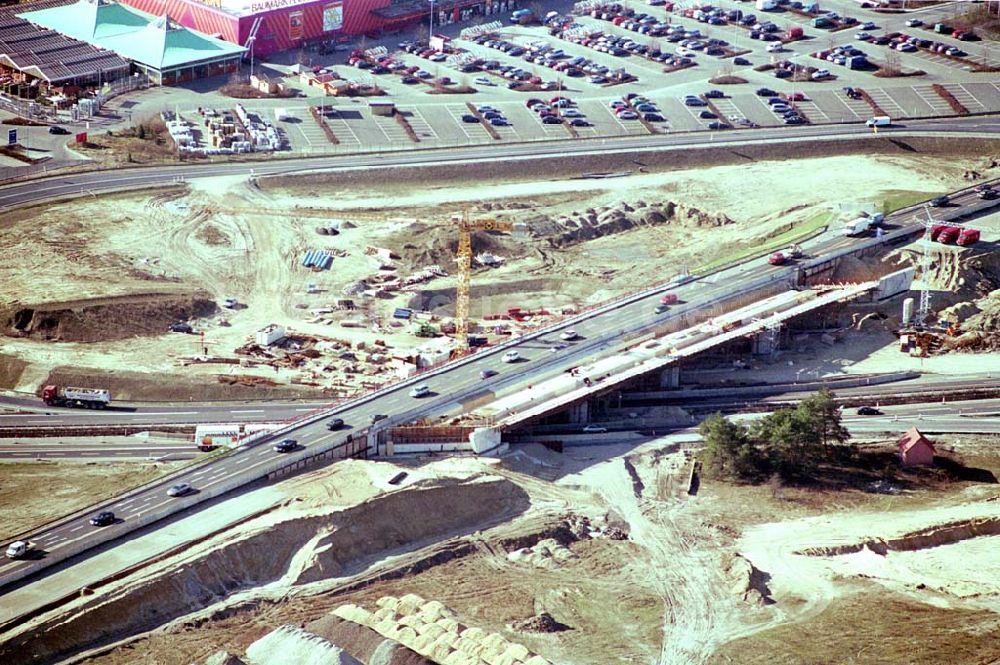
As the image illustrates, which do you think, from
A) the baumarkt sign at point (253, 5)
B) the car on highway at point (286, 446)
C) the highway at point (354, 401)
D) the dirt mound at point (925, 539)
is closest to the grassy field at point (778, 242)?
the highway at point (354, 401)

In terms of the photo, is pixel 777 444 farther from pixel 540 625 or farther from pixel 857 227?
pixel 857 227

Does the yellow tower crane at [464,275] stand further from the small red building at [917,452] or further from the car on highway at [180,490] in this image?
the small red building at [917,452]

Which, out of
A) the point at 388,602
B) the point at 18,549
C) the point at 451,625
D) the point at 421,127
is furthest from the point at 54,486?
the point at 421,127

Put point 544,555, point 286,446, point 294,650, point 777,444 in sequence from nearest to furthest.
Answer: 1. point 294,650
2. point 544,555
3. point 286,446
4. point 777,444

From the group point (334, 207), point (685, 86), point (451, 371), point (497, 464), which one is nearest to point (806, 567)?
point (497, 464)

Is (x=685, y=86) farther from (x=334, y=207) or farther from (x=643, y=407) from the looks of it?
(x=643, y=407)
